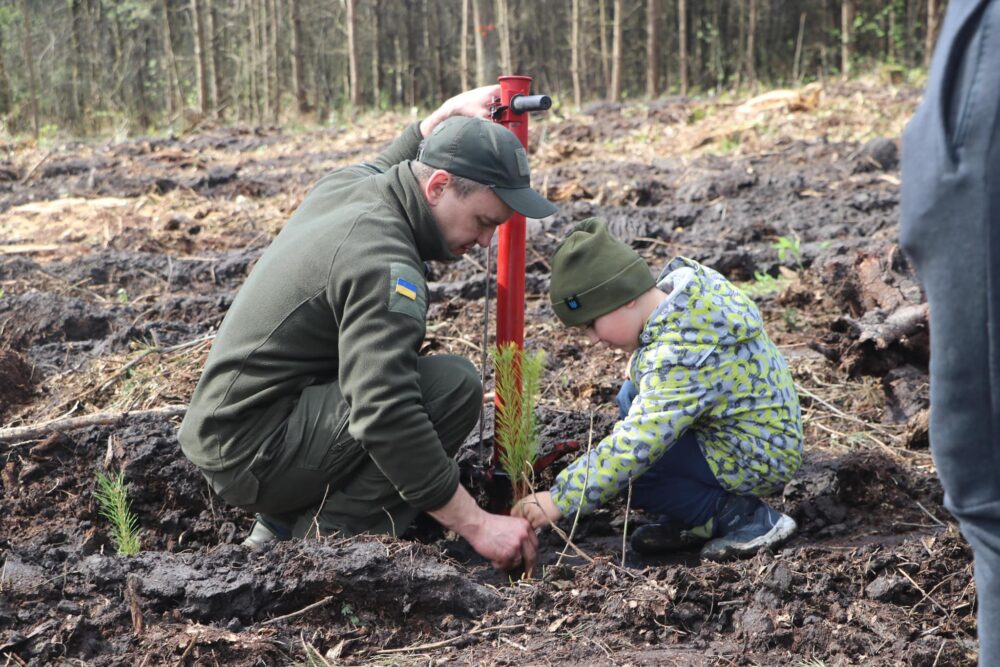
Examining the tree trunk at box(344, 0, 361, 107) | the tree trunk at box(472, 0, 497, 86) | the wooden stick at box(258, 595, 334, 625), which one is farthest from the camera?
the tree trunk at box(344, 0, 361, 107)

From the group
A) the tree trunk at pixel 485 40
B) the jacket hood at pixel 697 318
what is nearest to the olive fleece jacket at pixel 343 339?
the jacket hood at pixel 697 318

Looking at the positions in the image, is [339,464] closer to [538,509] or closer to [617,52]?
[538,509]

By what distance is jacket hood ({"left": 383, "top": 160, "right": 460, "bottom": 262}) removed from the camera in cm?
288

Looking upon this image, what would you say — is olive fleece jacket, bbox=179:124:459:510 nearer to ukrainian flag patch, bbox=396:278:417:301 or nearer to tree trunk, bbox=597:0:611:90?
ukrainian flag patch, bbox=396:278:417:301

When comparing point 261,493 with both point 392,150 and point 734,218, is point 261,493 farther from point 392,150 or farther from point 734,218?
point 734,218

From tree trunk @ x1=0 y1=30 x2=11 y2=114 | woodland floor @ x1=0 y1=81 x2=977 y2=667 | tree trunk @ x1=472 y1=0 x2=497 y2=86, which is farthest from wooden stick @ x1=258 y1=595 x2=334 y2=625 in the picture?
tree trunk @ x1=0 y1=30 x2=11 y2=114

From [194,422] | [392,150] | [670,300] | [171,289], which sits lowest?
[171,289]

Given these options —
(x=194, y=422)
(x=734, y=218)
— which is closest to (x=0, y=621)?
(x=194, y=422)

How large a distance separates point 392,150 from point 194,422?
4.41 ft

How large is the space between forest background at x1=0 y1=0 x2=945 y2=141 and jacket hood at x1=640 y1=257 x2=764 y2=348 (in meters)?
18.9

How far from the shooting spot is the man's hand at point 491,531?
2854 millimetres

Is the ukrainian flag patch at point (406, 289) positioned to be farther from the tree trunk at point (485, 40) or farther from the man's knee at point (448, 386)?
the tree trunk at point (485, 40)

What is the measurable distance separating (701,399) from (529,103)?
1.12 m

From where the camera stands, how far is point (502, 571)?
2.99 m
